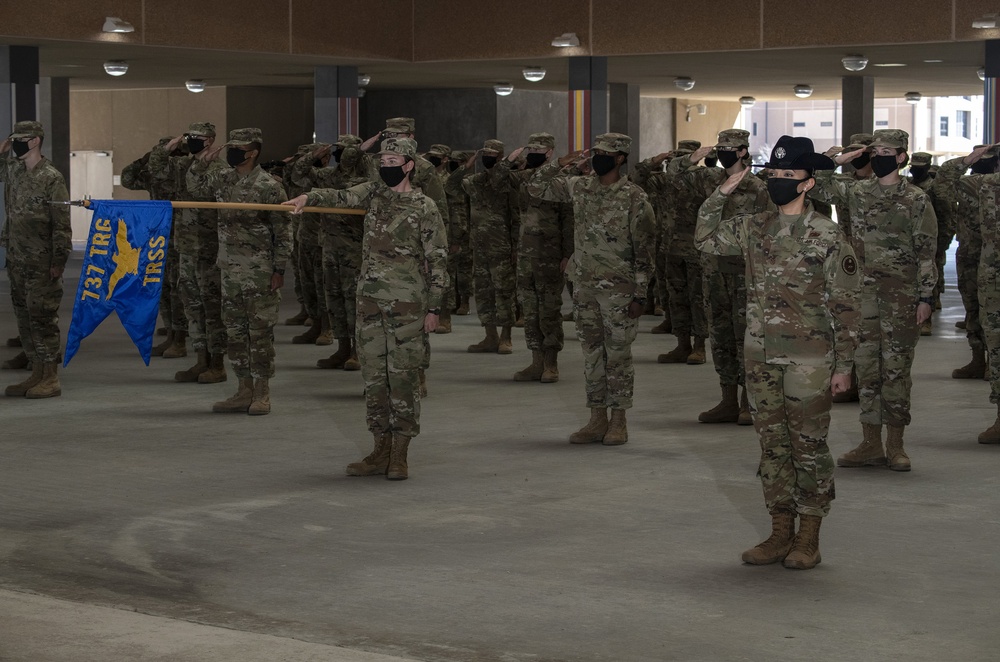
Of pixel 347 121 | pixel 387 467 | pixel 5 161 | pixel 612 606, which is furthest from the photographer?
pixel 347 121

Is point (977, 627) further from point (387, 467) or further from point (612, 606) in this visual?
point (387, 467)

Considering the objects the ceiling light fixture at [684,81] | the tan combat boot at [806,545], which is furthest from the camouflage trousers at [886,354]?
the ceiling light fixture at [684,81]

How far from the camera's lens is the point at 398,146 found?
311 inches

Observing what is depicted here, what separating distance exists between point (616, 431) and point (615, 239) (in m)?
1.19

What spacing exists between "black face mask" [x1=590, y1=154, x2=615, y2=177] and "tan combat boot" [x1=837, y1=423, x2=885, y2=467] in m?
2.18

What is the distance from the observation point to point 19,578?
591 centimetres

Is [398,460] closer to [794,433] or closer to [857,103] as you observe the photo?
[794,433]

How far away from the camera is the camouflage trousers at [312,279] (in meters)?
14.0

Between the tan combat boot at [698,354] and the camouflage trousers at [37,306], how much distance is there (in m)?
5.42

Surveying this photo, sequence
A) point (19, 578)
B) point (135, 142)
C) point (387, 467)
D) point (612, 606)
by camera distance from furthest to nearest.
Result: point (135, 142), point (387, 467), point (19, 578), point (612, 606)

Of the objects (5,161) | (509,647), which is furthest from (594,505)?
(5,161)

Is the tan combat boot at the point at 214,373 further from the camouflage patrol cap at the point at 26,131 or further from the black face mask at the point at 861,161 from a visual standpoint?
the black face mask at the point at 861,161

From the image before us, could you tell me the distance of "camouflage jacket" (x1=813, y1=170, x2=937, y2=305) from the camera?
8.09m

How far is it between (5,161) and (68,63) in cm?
1155
